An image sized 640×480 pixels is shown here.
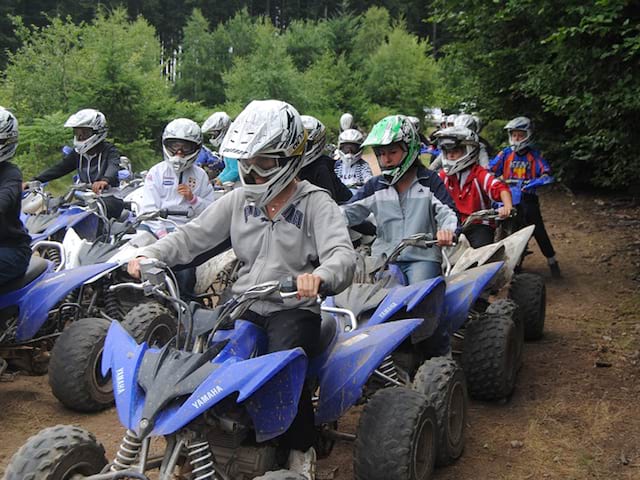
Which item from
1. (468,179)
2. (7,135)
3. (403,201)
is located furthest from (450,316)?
(7,135)

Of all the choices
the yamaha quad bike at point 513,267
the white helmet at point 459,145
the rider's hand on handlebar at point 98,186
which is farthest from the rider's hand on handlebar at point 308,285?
the rider's hand on handlebar at point 98,186

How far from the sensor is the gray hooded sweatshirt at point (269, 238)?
3.46 meters

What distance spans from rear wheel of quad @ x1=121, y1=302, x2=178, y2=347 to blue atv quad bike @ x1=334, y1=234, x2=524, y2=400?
1.30 m

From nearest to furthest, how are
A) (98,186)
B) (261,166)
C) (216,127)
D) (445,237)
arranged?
(261,166) → (445,237) → (98,186) → (216,127)

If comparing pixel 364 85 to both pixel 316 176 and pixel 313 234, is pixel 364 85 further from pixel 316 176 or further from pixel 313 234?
pixel 313 234

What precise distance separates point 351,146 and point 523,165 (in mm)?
2340

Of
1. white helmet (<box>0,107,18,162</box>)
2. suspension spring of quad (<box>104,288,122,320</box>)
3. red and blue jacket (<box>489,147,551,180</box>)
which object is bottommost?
suspension spring of quad (<box>104,288,122,320</box>)

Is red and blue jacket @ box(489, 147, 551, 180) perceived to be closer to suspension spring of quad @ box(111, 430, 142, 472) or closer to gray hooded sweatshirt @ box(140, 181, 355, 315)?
gray hooded sweatshirt @ box(140, 181, 355, 315)

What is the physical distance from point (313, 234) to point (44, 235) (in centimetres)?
387

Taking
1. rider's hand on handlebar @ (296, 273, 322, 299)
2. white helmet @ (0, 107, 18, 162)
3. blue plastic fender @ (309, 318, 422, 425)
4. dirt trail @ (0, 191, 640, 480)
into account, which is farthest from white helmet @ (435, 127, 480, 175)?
rider's hand on handlebar @ (296, 273, 322, 299)

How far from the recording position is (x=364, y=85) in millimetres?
39312

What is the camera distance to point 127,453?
293 cm

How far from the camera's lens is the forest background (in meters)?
6.94

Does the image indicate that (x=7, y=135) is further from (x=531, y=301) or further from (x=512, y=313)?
(x=531, y=301)
